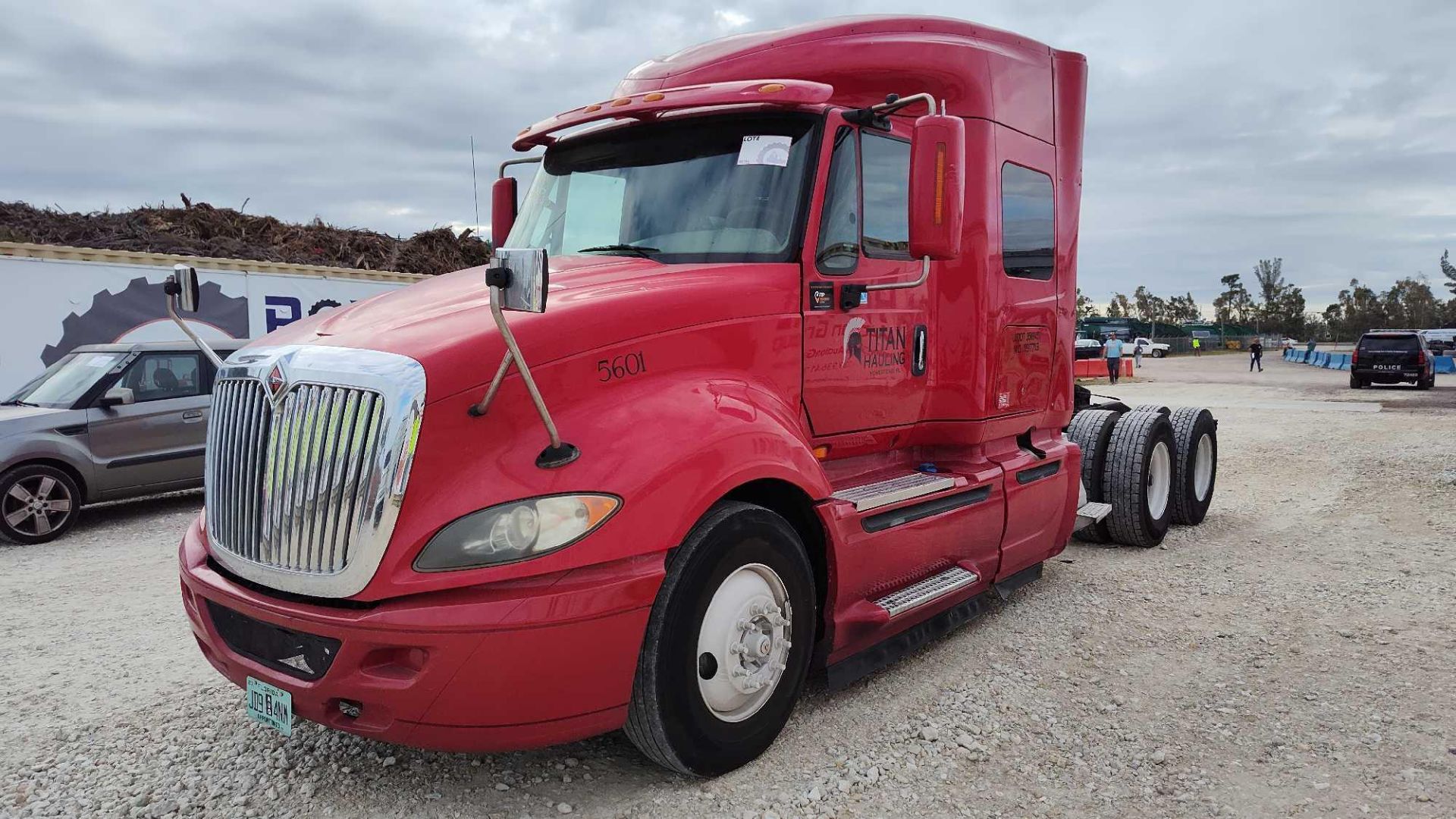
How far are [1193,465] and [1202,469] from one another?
29cm

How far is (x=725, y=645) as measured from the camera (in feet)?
10.6

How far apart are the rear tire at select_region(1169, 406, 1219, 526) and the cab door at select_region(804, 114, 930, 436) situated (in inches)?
156

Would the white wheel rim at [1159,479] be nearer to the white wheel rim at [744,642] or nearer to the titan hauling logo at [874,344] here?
the titan hauling logo at [874,344]

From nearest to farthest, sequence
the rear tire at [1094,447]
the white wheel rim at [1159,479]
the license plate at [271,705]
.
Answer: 1. the license plate at [271,705]
2. the rear tire at [1094,447]
3. the white wheel rim at [1159,479]

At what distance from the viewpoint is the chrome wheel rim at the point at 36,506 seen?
7832 mm

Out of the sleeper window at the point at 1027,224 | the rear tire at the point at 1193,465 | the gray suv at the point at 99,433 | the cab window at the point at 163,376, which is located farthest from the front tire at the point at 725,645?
the cab window at the point at 163,376

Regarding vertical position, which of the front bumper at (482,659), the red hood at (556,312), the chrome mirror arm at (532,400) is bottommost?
the front bumper at (482,659)

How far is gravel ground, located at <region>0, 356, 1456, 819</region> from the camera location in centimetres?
321

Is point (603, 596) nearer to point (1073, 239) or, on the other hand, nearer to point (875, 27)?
point (875, 27)

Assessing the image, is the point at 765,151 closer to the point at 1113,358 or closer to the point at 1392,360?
the point at 1392,360

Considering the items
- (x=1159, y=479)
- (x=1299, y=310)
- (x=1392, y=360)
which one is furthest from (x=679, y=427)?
(x=1299, y=310)

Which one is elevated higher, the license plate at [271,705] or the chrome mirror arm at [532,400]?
the chrome mirror arm at [532,400]

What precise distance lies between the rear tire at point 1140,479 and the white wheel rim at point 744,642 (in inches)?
164

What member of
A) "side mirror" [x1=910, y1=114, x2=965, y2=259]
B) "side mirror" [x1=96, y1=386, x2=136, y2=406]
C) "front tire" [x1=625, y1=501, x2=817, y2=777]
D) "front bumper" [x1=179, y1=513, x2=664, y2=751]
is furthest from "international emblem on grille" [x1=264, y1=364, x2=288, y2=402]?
"side mirror" [x1=96, y1=386, x2=136, y2=406]
